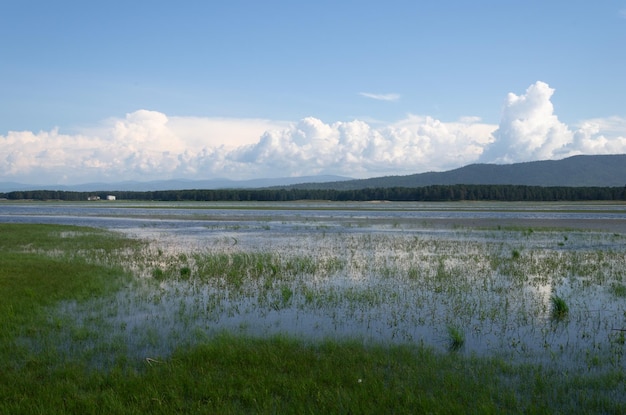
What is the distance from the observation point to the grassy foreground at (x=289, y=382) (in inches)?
328

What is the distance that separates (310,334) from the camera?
12.9m

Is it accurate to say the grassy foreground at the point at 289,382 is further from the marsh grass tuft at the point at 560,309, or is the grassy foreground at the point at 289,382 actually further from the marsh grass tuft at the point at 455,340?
the marsh grass tuft at the point at 560,309

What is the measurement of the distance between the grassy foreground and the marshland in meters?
0.04

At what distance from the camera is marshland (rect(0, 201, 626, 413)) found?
8727mm

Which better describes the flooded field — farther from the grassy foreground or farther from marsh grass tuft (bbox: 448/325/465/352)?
the grassy foreground

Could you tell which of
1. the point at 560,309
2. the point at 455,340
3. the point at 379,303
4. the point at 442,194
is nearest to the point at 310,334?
the point at 455,340

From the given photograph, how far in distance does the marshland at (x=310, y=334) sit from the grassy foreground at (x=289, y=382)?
0.04m

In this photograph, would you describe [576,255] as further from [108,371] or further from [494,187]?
[494,187]

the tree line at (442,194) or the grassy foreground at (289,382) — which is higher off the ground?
the tree line at (442,194)

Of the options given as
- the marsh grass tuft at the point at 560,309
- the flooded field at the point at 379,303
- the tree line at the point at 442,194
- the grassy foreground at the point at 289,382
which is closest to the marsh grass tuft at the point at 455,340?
the flooded field at the point at 379,303

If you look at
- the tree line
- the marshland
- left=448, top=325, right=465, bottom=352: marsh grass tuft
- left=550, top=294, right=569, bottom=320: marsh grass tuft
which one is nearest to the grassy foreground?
the marshland

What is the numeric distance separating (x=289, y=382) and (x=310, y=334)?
11.8 ft

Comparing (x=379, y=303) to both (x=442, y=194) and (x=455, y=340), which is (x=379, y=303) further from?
Answer: (x=442, y=194)

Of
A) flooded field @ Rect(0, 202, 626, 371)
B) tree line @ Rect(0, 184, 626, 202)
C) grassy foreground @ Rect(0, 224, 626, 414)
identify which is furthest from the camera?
tree line @ Rect(0, 184, 626, 202)
